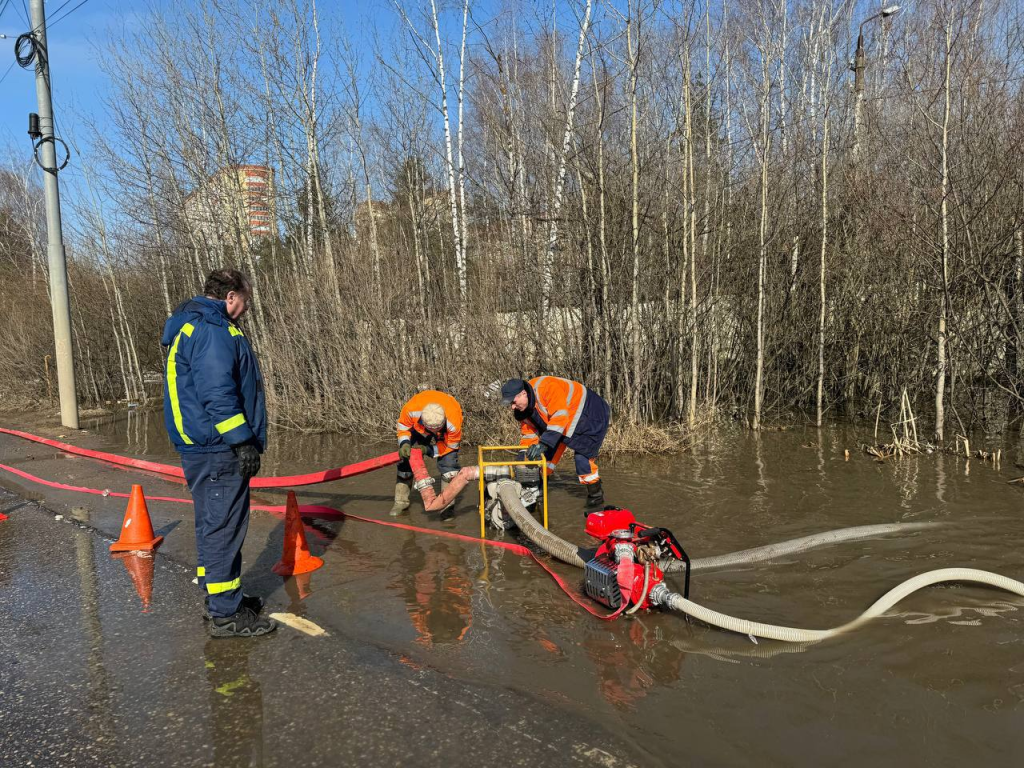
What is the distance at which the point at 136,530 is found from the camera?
5.44m

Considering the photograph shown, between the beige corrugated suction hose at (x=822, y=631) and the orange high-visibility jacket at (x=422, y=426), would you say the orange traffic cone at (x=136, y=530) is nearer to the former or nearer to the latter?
the orange high-visibility jacket at (x=422, y=426)

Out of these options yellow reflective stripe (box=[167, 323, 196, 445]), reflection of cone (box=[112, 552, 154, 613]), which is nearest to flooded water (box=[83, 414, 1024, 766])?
reflection of cone (box=[112, 552, 154, 613])

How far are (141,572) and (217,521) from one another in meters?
1.62

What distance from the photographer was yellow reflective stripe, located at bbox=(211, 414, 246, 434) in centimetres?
358

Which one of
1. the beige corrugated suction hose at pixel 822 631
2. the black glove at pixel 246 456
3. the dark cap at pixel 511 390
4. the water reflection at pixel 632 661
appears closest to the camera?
the water reflection at pixel 632 661

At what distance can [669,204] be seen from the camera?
408 inches

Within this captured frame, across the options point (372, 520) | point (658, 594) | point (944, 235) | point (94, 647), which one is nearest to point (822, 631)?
point (658, 594)

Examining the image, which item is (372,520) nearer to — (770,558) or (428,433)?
(428,433)

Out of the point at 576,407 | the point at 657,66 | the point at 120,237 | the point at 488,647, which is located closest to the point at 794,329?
the point at 657,66

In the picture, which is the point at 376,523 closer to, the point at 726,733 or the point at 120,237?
the point at 726,733

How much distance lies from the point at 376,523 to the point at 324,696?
3.29 meters

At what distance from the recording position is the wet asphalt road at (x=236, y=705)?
8.56 ft

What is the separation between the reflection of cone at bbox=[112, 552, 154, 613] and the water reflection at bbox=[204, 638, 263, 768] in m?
0.95

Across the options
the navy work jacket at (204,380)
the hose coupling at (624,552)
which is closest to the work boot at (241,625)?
the navy work jacket at (204,380)
